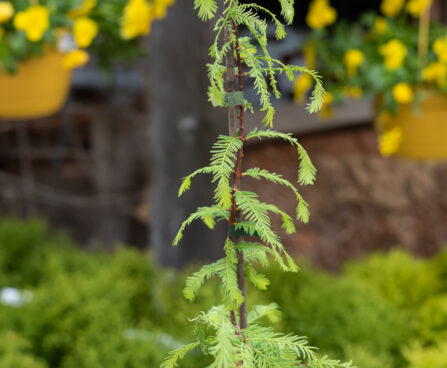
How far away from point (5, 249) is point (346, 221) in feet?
6.05

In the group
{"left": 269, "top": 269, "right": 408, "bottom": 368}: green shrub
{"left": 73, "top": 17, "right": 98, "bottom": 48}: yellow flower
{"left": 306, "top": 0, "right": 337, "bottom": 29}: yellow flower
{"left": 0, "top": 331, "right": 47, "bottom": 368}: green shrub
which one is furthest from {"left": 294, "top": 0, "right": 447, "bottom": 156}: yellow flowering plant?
{"left": 0, "top": 331, "right": 47, "bottom": 368}: green shrub

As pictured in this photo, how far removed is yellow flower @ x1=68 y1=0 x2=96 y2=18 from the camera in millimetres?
1531

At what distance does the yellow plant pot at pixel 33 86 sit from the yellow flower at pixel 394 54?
3.24ft

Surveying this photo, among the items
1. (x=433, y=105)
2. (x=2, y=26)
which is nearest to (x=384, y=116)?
(x=433, y=105)

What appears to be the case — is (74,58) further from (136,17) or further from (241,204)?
(241,204)

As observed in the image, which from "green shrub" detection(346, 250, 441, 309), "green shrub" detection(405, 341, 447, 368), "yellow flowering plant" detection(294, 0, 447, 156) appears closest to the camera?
"green shrub" detection(405, 341, 447, 368)

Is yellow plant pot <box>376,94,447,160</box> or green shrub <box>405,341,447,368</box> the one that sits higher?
yellow plant pot <box>376,94,447,160</box>

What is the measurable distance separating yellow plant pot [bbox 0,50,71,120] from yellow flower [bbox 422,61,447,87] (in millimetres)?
1097

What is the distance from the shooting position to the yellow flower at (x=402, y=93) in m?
1.54

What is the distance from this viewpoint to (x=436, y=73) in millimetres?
1580

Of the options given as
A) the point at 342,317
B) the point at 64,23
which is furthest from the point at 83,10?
the point at 342,317

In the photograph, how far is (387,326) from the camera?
1594mm

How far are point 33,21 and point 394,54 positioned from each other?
104 centimetres

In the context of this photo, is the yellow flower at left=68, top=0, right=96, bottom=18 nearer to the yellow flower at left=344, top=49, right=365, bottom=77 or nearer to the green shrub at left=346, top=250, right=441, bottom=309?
the yellow flower at left=344, top=49, right=365, bottom=77
